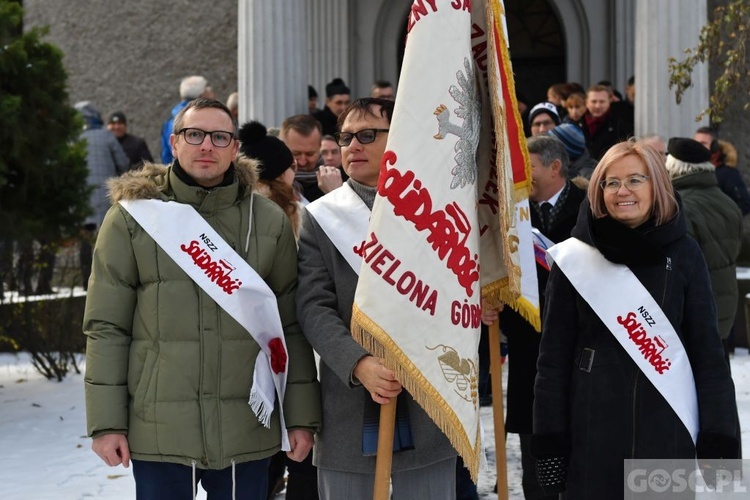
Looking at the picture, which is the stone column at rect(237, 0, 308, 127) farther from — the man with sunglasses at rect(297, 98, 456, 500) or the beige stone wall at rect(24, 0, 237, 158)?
the man with sunglasses at rect(297, 98, 456, 500)

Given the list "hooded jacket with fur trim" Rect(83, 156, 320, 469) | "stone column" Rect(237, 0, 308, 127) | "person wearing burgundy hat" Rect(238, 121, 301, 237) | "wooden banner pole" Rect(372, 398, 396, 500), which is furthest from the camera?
"stone column" Rect(237, 0, 308, 127)

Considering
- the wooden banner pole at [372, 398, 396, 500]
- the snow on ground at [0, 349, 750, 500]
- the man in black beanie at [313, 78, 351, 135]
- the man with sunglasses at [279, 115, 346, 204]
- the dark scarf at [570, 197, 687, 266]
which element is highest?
the man in black beanie at [313, 78, 351, 135]

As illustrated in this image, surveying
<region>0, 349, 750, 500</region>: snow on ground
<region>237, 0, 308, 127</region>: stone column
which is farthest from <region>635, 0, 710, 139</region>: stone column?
<region>237, 0, 308, 127</region>: stone column

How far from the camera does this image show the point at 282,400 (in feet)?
12.8

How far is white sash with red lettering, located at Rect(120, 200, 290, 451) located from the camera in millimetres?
3820

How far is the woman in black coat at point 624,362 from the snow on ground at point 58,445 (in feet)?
6.18

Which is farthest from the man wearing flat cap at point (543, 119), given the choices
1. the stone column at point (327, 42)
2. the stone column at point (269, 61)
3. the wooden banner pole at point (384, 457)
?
the stone column at point (327, 42)

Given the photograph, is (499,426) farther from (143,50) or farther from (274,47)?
(143,50)

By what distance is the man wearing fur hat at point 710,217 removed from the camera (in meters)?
6.57

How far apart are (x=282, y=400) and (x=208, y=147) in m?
0.87

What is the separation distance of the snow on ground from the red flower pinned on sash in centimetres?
217

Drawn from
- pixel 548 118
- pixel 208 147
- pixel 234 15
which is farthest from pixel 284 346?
pixel 234 15

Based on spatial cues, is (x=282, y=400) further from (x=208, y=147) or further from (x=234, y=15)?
(x=234, y=15)

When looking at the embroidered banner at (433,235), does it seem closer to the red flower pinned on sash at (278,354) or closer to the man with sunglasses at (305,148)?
the red flower pinned on sash at (278,354)
